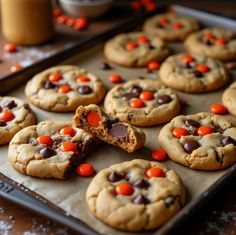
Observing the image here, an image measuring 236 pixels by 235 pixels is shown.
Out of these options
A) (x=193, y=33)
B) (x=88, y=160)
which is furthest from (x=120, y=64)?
(x=88, y=160)

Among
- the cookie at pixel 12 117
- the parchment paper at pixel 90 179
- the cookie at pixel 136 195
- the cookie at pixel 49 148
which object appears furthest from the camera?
the cookie at pixel 12 117

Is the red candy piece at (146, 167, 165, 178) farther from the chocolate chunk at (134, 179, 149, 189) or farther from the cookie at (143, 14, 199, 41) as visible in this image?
the cookie at (143, 14, 199, 41)

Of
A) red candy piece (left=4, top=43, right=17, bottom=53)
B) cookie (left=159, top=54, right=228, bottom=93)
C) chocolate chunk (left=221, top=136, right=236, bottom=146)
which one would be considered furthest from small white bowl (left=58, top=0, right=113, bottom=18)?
chocolate chunk (left=221, top=136, right=236, bottom=146)

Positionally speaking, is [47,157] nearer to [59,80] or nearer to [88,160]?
[88,160]

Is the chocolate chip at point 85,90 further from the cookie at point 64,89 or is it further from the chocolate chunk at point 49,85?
the chocolate chunk at point 49,85

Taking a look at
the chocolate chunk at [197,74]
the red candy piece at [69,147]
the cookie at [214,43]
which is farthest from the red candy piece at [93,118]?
the cookie at [214,43]
